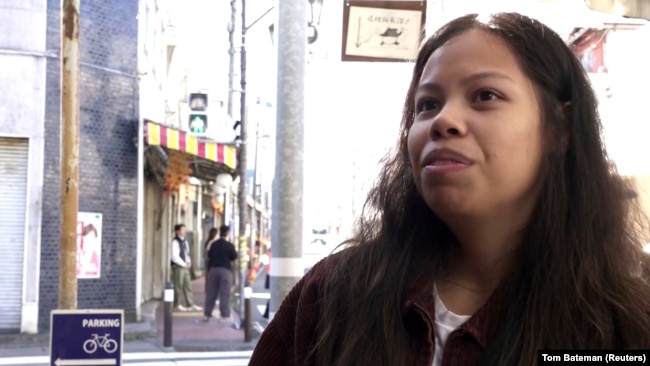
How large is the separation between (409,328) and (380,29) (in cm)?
553

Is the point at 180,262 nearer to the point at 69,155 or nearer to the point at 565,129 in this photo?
the point at 69,155

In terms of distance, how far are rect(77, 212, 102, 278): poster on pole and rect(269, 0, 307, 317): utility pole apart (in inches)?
384

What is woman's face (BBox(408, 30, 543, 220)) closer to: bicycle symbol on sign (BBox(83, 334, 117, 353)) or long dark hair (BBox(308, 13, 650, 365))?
long dark hair (BBox(308, 13, 650, 365))

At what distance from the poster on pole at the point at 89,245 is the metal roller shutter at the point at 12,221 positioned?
1.11 m

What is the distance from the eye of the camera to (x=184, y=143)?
1683 cm

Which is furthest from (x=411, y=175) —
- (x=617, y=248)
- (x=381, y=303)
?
(x=617, y=248)

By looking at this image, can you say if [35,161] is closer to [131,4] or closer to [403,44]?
[131,4]

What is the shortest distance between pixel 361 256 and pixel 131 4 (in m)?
16.6

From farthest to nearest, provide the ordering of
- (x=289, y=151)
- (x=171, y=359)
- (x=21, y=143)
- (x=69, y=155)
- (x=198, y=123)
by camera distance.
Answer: (x=198, y=123), (x=21, y=143), (x=171, y=359), (x=69, y=155), (x=289, y=151)

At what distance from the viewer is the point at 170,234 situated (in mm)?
25766

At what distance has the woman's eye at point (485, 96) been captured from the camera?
1.54 metres

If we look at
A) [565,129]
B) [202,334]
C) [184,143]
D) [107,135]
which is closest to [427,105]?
[565,129]

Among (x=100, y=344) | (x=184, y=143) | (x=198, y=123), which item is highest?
(x=198, y=123)

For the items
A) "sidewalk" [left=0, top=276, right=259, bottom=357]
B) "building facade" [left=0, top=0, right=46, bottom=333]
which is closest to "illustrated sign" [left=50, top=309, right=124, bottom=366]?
"sidewalk" [left=0, top=276, right=259, bottom=357]
